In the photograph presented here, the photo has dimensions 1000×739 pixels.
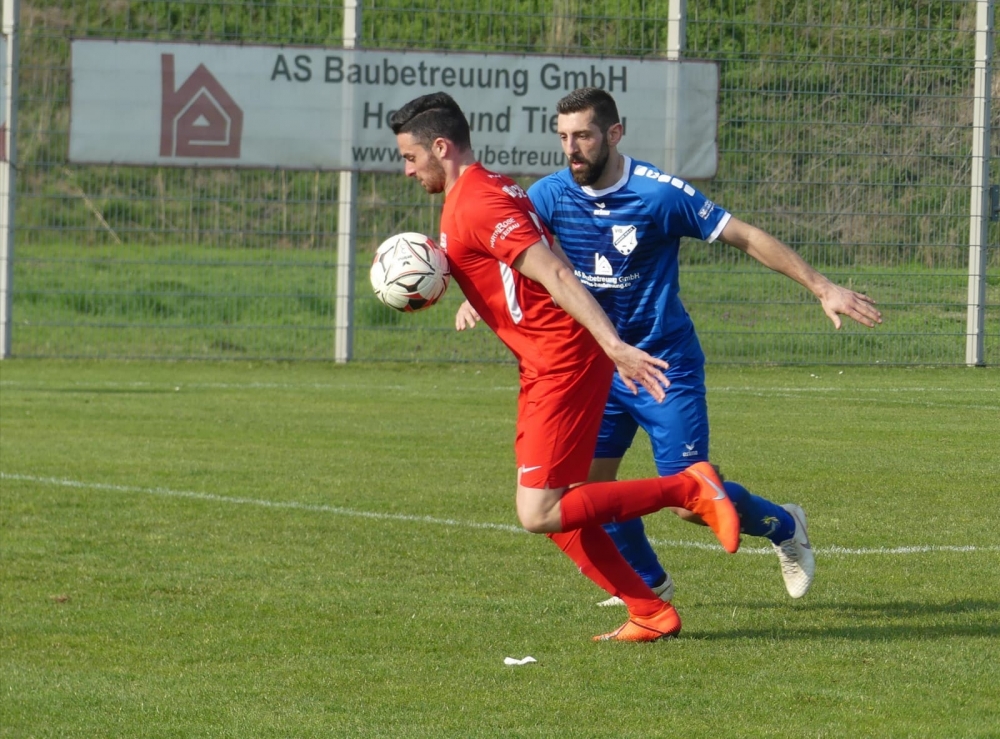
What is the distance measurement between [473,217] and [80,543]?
3.68 meters

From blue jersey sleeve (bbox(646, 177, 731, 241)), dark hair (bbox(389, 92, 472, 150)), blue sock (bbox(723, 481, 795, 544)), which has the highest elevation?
dark hair (bbox(389, 92, 472, 150))

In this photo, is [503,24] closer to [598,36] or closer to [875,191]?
[598,36]

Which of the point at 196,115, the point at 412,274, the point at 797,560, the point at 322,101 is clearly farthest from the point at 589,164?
the point at 196,115

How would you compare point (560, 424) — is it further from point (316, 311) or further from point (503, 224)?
point (316, 311)

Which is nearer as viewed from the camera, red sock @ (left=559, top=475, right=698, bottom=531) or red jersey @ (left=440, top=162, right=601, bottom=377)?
red jersey @ (left=440, top=162, right=601, bottom=377)

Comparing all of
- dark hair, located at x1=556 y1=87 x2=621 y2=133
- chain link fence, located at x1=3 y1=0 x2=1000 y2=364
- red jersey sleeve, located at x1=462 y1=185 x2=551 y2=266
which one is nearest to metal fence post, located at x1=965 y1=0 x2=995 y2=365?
chain link fence, located at x1=3 y1=0 x2=1000 y2=364

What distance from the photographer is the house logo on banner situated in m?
16.2

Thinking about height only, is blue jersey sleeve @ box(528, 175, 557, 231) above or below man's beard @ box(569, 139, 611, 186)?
below

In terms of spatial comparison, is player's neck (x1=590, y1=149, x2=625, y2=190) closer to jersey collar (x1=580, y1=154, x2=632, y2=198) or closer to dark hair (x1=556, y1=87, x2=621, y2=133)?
jersey collar (x1=580, y1=154, x2=632, y2=198)

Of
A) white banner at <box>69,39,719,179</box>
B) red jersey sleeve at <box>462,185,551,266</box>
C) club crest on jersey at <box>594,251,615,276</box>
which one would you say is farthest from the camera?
white banner at <box>69,39,719,179</box>

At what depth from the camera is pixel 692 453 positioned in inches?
256

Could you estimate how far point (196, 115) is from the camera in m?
16.2

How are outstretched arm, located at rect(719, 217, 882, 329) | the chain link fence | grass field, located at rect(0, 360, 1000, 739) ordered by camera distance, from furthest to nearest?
the chain link fence, outstretched arm, located at rect(719, 217, 882, 329), grass field, located at rect(0, 360, 1000, 739)

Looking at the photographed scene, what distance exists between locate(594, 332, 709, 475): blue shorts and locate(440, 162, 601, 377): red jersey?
21.8 inches
